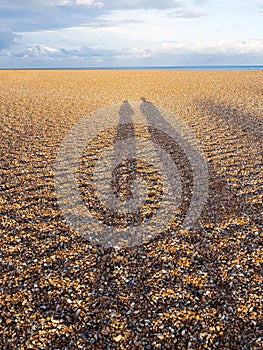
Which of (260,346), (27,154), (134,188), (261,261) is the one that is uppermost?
(27,154)

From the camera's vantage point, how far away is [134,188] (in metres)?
6.70

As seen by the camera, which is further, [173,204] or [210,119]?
[210,119]

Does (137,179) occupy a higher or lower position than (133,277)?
higher

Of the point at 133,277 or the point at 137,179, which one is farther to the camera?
the point at 137,179

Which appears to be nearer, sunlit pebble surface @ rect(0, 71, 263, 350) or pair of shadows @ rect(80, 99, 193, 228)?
sunlit pebble surface @ rect(0, 71, 263, 350)

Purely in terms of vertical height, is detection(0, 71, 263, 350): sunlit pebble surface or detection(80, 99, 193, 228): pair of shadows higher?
detection(80, 99, 193, 228): pair of shadows

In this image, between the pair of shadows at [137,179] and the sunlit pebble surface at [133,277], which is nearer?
the sunlit pebble surface at [133,277]

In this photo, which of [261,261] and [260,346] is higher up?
[261,261]

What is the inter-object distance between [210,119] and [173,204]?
7447 mm

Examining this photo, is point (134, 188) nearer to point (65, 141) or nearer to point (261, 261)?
point (261, 261)

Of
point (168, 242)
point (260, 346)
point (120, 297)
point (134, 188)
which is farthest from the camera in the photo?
point (134, 188)

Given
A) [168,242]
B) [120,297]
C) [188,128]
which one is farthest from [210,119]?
[120,297]

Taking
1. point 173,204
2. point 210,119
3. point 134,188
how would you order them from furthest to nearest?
1. point 210,119
2. point 134,188
3. point 173,204

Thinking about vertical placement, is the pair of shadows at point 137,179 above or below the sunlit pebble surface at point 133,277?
above
